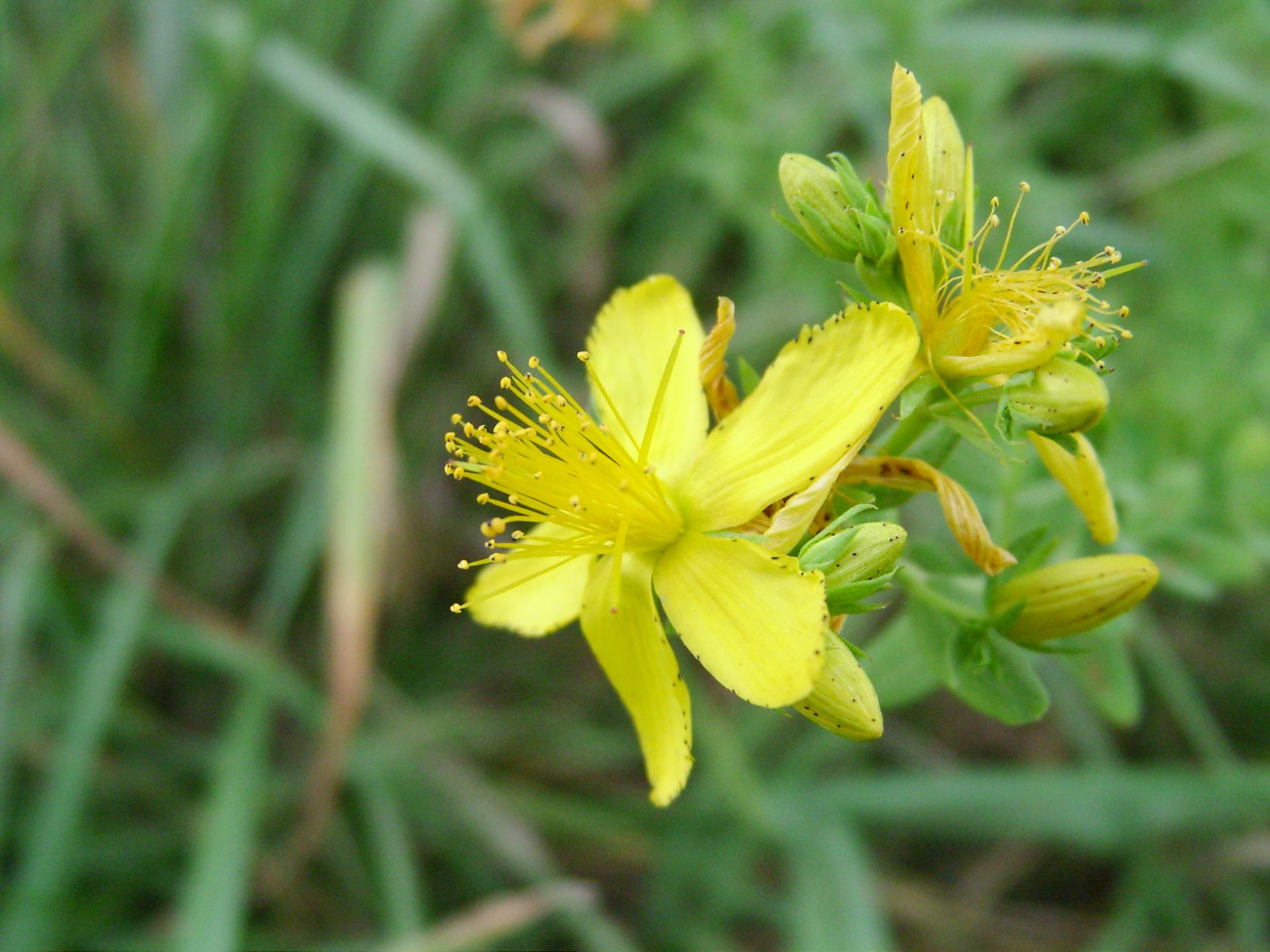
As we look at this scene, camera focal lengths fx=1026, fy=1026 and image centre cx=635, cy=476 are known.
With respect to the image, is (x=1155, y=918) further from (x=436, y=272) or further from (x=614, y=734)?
(x=436, y=272)

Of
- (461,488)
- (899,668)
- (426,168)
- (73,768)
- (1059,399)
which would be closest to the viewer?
(1059,399)

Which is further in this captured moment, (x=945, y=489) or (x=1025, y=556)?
(x=1025, y=556)

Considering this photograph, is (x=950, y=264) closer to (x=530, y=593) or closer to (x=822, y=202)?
(x=822, y=202)

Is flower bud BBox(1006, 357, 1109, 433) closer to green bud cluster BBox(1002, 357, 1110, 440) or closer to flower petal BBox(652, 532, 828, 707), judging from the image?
green bud cluster BBox(1002, 357, 1110, 440)

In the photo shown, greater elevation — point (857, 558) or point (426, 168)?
point (426, 168)

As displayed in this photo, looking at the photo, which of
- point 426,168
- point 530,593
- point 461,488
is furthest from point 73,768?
point 426,168

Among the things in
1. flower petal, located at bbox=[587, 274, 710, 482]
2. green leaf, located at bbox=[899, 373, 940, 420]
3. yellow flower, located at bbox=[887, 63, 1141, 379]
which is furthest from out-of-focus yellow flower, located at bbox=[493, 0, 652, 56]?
green leaf, located at bbox=[899, 373, 940, 420]

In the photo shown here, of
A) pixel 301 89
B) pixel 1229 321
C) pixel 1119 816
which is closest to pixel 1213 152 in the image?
pixel 1229 321

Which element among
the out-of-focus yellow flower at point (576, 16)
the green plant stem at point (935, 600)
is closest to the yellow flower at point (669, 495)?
the green plant stem at point (935, 600)
